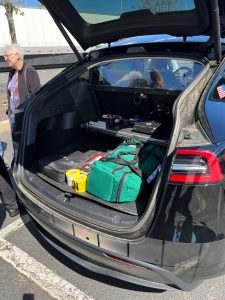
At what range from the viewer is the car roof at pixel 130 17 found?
2.09m

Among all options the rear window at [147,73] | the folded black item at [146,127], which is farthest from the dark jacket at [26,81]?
the folded black item at [146,127]

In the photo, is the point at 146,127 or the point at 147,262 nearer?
the point at 147,262

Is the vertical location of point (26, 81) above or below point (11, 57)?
below

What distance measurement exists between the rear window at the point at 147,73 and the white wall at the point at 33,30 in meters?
14.4

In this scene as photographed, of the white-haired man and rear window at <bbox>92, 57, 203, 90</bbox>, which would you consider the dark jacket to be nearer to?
the white-haired man

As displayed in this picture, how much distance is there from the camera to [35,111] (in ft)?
9.33

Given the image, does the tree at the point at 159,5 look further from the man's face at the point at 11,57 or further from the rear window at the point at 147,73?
the man's face at the point at 11,57

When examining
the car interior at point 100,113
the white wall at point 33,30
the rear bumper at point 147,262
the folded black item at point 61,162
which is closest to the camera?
the rear bumper at point 147,262

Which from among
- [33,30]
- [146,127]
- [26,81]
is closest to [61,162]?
[146,127]

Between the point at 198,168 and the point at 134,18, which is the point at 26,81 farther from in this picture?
the point at 198,168

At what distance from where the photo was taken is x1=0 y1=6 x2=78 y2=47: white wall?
53.0 ft

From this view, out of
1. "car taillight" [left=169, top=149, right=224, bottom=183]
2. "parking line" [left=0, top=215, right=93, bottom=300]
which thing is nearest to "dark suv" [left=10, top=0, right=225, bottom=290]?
"car taillight" [left=169, top=149, right=224, bottom=183]

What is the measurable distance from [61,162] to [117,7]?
4.38 ft

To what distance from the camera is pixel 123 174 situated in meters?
2.15
